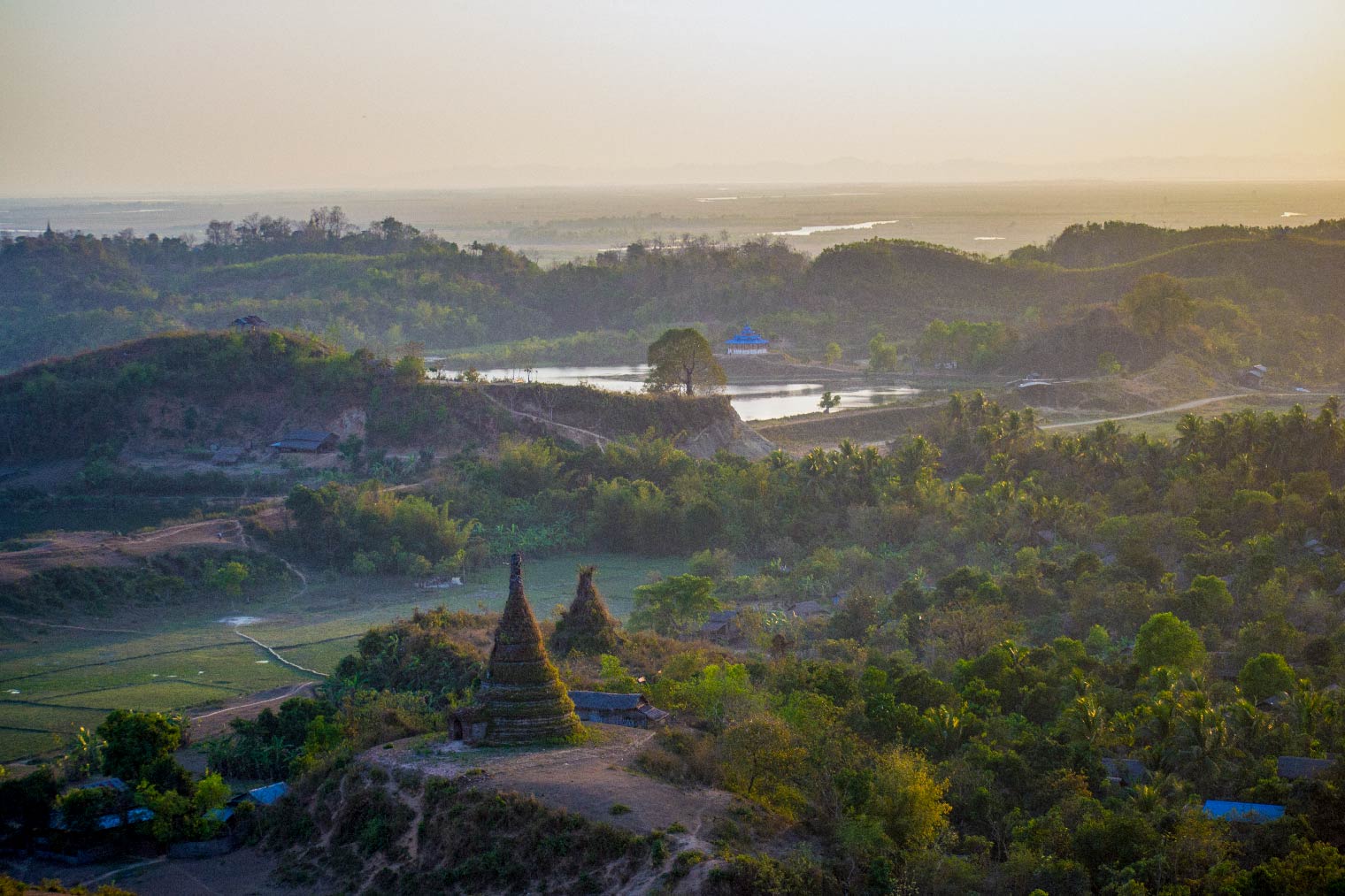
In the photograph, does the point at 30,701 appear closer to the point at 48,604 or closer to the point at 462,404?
the point at 48,604

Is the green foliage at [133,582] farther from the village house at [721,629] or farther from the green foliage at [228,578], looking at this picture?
the village house at [721,629]

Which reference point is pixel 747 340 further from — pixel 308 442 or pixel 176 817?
pixel 176 817

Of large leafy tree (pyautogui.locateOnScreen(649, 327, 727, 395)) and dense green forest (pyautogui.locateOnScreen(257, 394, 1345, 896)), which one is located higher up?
large leafy tree (pyautogui.locateOnScreen(649, 327, 727, 395))

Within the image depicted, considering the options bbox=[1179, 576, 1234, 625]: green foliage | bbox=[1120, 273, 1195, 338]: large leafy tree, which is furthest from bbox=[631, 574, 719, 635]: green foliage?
bbox=[1120, 273, 1195, 338]: large leafy tree

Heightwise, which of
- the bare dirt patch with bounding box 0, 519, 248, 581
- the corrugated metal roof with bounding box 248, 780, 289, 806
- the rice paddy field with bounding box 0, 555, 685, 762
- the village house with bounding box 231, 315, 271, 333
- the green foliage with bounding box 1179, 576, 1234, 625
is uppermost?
Answer: the village house with bounding box 231, 315, 271, 333

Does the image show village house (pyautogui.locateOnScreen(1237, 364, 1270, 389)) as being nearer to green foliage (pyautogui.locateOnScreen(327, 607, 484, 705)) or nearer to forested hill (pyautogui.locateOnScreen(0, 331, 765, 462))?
forested hill (pyautogui.locateOnScreen(0, 331, 765, 462))

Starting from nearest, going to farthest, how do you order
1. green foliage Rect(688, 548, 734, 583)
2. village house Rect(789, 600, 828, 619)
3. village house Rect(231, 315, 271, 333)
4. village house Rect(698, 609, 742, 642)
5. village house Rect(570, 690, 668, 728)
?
village house Rect(570, 690, 668, 728), village house Rect(698, 609, 742, 642), village house Rect(789, 600, 828, 619), green foliage Rect(688, 548, 734, 583), village house Rect(231, 315, 271, 333)
